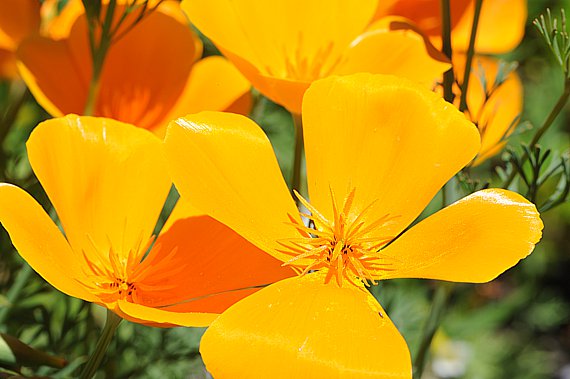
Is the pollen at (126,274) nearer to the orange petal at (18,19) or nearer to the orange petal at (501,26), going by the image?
the orange petal at (18,19)

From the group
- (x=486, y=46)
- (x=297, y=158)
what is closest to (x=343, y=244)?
(x=297, y=158)

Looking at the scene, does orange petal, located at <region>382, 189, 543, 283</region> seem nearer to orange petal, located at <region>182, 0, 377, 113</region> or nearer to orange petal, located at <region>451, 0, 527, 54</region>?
orange petal, located at <region>182, 0, 377, 113</region>

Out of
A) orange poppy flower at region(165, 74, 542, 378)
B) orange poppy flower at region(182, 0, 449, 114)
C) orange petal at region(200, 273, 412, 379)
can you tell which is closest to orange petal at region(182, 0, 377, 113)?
orange poppy flower at region(182, 0, 449, 114)

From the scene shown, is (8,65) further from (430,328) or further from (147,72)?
(430,328)

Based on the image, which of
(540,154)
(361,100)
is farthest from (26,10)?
(540,154)

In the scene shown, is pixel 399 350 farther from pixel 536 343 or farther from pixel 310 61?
pixel 536 343

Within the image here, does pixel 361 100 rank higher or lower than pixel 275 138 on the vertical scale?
higher

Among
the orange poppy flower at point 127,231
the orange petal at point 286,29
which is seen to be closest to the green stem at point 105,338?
the orange poppy flower at point 127,231
